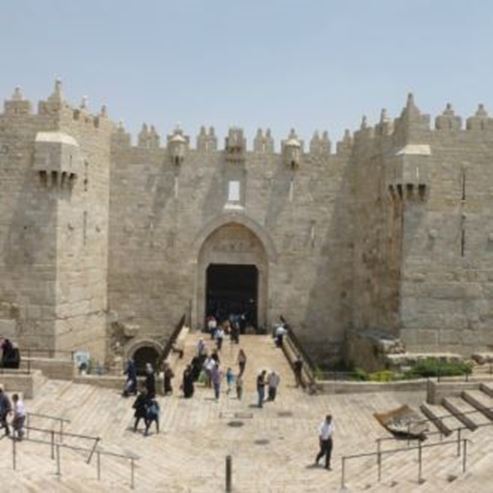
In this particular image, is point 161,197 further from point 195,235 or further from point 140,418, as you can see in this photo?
point 140,418

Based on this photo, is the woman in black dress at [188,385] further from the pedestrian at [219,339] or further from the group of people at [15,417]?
the group of people at [15,417]

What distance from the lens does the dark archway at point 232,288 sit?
39.0 metres

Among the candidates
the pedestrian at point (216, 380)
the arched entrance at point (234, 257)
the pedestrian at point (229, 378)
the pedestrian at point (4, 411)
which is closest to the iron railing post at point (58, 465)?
the pedestrian at point (4, 411)

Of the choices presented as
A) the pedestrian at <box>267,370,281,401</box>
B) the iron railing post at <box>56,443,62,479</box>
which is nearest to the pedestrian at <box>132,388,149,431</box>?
the iron railing post at <box>56,443,62,479</box>

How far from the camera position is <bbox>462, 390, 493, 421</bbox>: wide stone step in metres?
21.3

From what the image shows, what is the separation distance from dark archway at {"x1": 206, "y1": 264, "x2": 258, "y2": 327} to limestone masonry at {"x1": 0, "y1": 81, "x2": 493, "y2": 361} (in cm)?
262

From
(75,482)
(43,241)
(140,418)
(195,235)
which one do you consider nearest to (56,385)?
(140,418)

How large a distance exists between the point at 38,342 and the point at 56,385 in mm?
4945

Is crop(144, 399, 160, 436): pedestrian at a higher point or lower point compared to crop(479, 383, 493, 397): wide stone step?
lower

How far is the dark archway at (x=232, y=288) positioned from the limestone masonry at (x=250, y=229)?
2615 mm

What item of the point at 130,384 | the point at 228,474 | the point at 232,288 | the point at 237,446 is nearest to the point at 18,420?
the point at 228,474

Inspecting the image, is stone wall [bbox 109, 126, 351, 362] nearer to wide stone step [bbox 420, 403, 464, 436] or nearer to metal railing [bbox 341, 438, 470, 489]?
wide stone step [bbox 420, 403, 464, 436]

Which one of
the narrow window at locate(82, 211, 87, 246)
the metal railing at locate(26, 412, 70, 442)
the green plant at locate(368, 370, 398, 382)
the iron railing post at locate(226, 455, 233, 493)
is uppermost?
the narrow window at locate(82, 211, 87, 246)

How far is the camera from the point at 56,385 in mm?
25141
